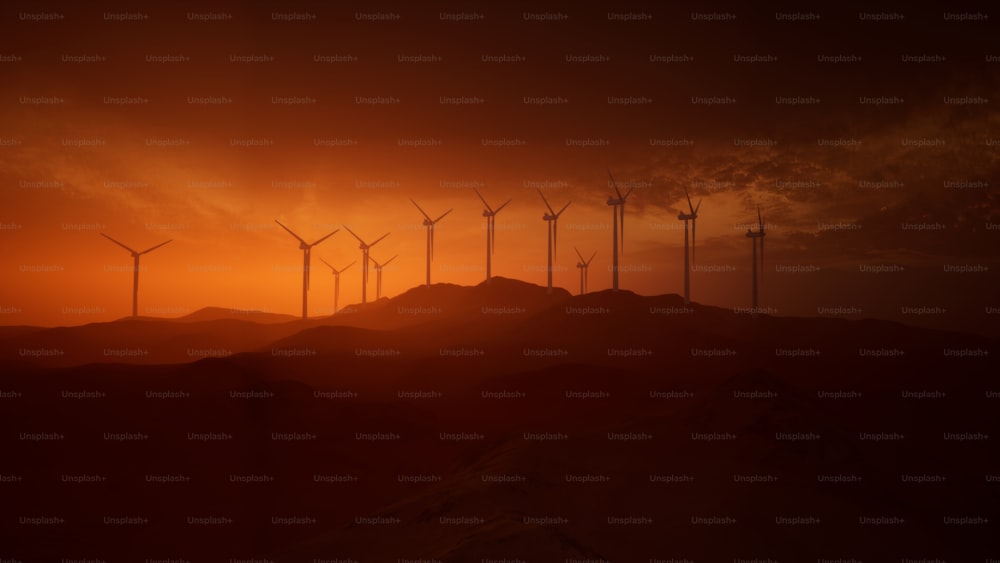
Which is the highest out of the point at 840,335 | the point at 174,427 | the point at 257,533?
the point at 840,335

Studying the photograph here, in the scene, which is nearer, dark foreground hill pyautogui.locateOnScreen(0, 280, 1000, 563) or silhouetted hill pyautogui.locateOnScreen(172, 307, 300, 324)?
dark foreground hill pyautogui.locateOnScreen(0, 280, 1000, 563)

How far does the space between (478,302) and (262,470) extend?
8847cm

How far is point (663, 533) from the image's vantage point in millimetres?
24297

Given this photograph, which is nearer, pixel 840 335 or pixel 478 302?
pixel 840 335

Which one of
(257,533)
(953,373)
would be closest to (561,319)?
(953,373)

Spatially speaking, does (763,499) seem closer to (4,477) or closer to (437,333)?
(4,477)

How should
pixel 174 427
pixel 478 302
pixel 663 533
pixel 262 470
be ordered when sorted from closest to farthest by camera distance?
pixel 663 533 < pixel 262 470 < pixel 174 427 < pixel 478 302

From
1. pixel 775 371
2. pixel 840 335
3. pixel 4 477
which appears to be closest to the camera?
pixel 4 477

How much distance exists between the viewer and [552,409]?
5478 centimetres

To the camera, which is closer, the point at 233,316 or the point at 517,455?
the point at 517,455

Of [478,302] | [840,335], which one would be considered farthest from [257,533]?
[478,302]

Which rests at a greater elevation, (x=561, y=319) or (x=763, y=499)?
(x=561, y=319)

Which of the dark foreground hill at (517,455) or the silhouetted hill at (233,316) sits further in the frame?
the silhouetted hill at (233,316)

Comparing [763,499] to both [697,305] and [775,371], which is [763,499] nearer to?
[775,371]
